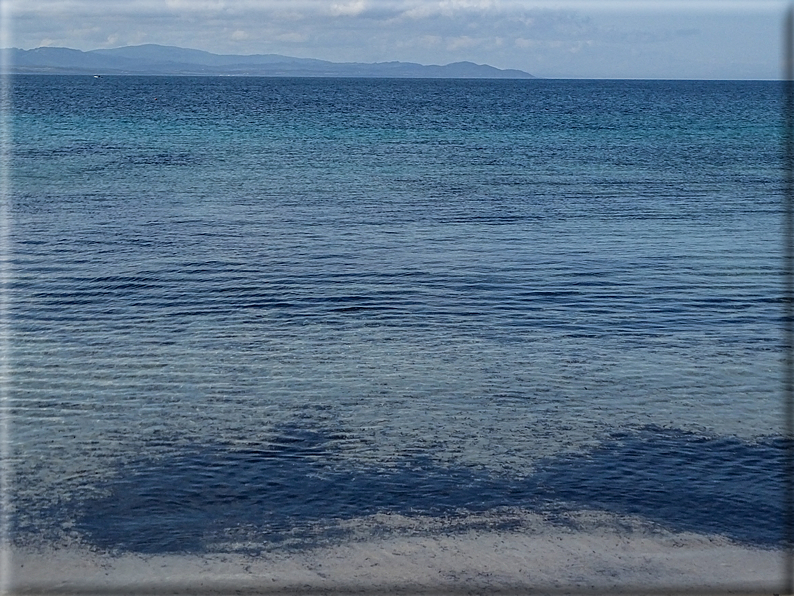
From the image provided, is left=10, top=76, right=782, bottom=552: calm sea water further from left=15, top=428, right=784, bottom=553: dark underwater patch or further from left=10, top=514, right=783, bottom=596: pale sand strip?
left=10, top=514, right=783, bottom=596: pale sand strip

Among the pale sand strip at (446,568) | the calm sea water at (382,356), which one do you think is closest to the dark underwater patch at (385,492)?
the calm sea water at (382,356)

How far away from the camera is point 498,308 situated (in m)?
22.2

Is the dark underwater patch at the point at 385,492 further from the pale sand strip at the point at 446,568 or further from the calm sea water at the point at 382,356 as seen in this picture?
the pale sand strip at the point at 446,568

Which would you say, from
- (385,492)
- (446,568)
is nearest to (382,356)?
(385,492)

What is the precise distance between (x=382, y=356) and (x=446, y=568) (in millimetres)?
7764

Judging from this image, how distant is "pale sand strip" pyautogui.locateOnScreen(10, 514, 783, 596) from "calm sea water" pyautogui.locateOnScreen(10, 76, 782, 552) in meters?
0.47

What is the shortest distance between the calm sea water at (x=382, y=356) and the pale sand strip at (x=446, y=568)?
1.55 ft

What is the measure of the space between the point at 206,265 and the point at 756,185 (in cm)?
2857

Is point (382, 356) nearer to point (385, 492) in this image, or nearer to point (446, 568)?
point (385, 492)

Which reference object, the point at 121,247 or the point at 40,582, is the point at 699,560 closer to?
the point at 40,582

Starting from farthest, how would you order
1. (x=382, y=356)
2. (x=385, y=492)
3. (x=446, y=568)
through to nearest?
1. (x=382, y=356)
2. (x=385, y=492)
3. (x=446, y=568)

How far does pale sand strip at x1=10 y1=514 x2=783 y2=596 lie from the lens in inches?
426

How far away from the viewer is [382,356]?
18.7 metres

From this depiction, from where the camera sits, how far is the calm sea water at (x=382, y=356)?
43.0ft
